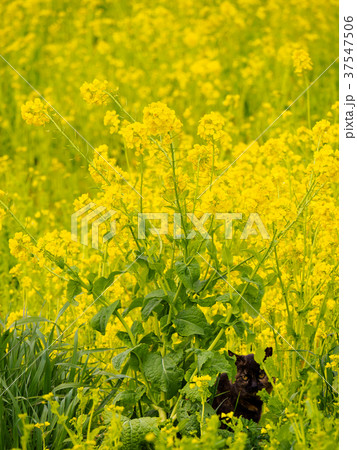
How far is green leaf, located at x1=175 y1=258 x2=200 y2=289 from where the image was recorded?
263 cm

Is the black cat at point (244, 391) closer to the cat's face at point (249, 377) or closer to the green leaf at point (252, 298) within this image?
Result: the cat's face at point (249, 377)

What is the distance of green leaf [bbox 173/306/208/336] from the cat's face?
1.16 ft

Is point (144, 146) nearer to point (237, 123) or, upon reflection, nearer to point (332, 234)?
point (332, 234)

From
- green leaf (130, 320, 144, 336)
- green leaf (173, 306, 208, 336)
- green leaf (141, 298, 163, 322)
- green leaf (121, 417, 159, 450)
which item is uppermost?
green leaf (141, 298, 163, 322)

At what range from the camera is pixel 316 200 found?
3420mm

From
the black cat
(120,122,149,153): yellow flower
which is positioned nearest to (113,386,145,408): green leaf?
the black cat

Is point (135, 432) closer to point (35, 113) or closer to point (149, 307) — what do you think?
point (149, 307)

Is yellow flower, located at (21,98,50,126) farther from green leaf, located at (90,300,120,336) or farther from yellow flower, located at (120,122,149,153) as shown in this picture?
green leaf, located at (90,300,120,336)

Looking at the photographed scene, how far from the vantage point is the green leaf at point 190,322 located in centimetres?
265

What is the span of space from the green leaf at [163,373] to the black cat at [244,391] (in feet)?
1.00

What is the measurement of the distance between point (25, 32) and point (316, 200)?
6114mm
